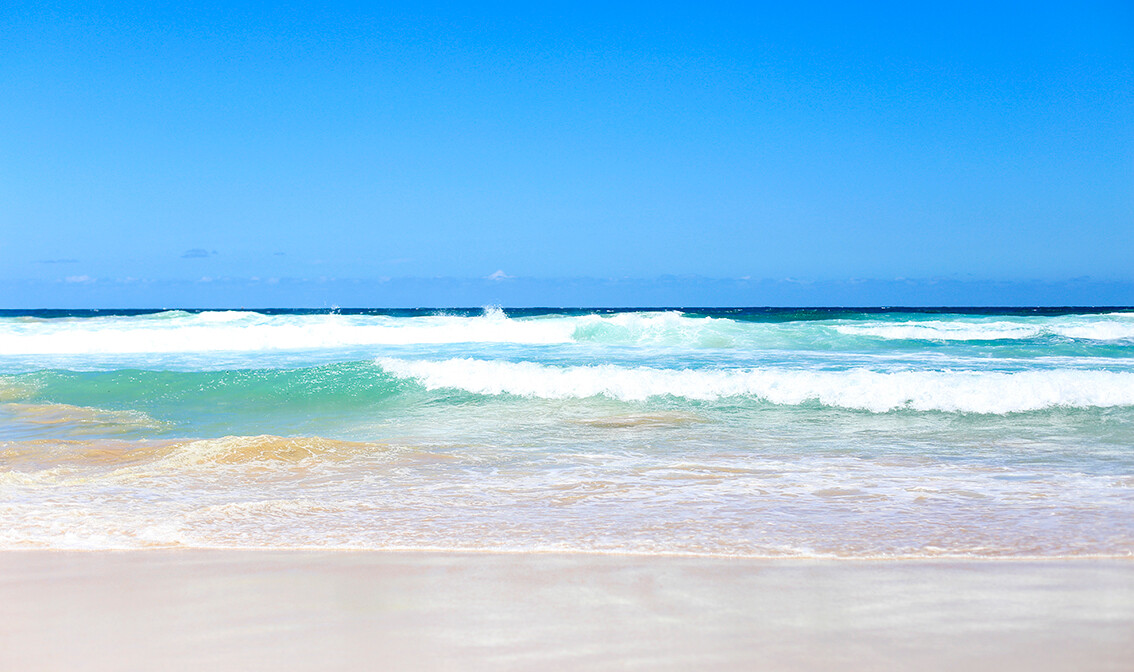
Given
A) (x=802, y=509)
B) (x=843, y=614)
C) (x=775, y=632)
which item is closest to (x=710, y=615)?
(x=775, y=632)

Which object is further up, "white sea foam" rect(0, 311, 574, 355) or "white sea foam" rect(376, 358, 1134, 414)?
"white sea foam" rect(0, 311, 574, 355)

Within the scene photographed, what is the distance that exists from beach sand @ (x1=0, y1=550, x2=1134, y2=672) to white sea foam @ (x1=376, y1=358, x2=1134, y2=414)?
21.1ft

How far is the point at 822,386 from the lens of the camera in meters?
10.4

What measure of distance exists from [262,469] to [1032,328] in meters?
27.4

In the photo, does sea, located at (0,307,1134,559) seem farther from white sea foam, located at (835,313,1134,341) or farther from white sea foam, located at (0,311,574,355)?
white sea foam, located at (835,313,1134,341)

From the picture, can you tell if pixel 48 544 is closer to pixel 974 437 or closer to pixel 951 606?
pixel 951 606

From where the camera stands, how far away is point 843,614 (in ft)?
9.69

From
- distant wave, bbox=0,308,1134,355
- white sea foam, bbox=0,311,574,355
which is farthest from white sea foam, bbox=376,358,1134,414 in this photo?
white sea foam, bbox=0,311,574,355

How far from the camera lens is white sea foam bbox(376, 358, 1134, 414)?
957cm

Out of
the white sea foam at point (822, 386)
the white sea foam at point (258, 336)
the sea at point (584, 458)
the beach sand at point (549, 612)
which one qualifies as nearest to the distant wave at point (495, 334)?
the white sea foam at point (258, 336)

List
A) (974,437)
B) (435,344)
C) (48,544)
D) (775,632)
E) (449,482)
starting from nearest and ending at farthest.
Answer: (775,632) → (48,544) → (449,482) → (974,437) → (435,344)

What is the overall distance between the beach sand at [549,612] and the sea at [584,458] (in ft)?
0.93

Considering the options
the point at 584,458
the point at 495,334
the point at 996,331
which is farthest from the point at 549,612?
the point at 996,331

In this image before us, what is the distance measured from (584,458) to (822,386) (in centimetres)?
495
